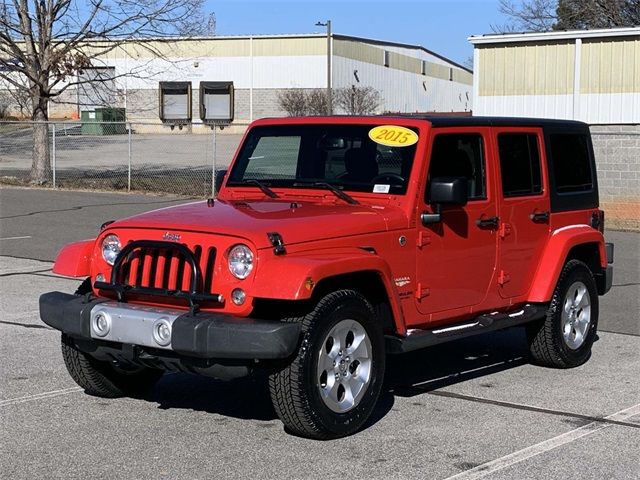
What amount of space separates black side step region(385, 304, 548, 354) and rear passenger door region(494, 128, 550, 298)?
160mm

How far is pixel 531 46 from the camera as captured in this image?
23062mm

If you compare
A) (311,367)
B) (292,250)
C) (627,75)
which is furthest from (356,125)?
(627,75)

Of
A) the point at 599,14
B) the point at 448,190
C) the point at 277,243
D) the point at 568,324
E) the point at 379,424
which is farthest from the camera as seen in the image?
the point at 599,14

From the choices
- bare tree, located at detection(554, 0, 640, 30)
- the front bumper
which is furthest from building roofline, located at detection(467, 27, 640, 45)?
bare tree, located at detection(554, 0, 640, 30)

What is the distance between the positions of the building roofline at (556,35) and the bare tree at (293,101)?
34638 millimetres

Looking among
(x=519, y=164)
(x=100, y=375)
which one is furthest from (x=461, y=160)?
(x=100, y=375)

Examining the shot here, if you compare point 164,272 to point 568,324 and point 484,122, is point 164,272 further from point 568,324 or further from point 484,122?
point 568,324

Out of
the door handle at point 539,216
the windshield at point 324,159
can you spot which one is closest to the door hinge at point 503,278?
the door handle at point 539,216

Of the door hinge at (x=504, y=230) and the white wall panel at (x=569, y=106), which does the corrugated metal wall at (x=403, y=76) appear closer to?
the white wall panel at (x=569, y=106)

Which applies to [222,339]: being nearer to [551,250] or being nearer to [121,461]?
[121,461]

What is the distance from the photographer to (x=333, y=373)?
596 centimetres

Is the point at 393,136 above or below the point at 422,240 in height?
above

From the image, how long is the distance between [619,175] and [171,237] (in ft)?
52.6

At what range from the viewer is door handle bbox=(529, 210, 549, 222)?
7785 millimetres
